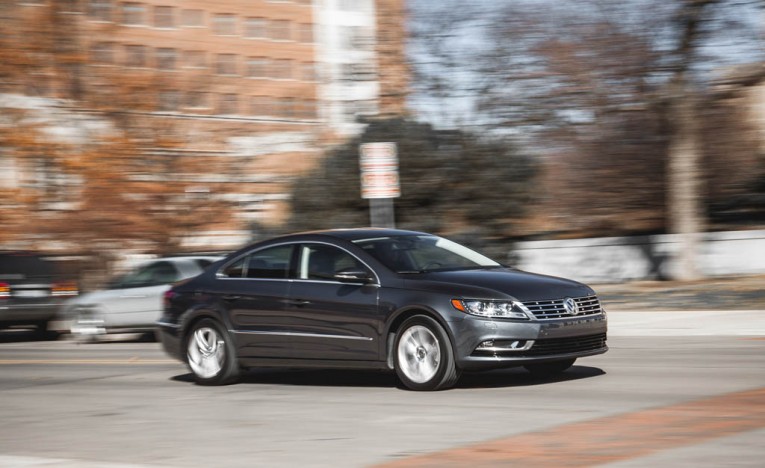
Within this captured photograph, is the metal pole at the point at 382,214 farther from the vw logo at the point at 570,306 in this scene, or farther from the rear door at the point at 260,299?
the vw logo at the point at 570,306

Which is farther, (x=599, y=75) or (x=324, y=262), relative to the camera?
(x=599, y=75)

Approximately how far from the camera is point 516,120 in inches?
1094

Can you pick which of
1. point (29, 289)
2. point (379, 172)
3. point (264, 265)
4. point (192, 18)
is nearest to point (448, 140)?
point (29, 289)

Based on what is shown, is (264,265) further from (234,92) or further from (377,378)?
(234,92)

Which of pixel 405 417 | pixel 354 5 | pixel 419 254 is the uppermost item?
pixel 354 5

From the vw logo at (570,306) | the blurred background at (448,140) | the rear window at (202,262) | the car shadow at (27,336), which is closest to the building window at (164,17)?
the blurred background at (448,140)

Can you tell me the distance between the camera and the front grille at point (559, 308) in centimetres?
1022

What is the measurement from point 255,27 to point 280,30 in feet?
7.89

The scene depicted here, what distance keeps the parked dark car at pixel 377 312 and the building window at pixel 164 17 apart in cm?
7587

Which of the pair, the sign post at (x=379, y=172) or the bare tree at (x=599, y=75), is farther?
the bare tree at (x=599, y=75)

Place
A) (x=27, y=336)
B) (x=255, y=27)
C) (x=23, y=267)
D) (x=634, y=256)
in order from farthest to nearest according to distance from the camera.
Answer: (x=255, y=27) < (x=634, y=256) < (x=27, y=336) < (x=23, y=267)

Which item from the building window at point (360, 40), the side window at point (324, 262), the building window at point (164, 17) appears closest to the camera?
the side window at point (324, 262)

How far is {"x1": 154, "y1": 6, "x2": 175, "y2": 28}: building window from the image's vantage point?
85875 millimetres

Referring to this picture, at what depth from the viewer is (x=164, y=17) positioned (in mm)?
86375
